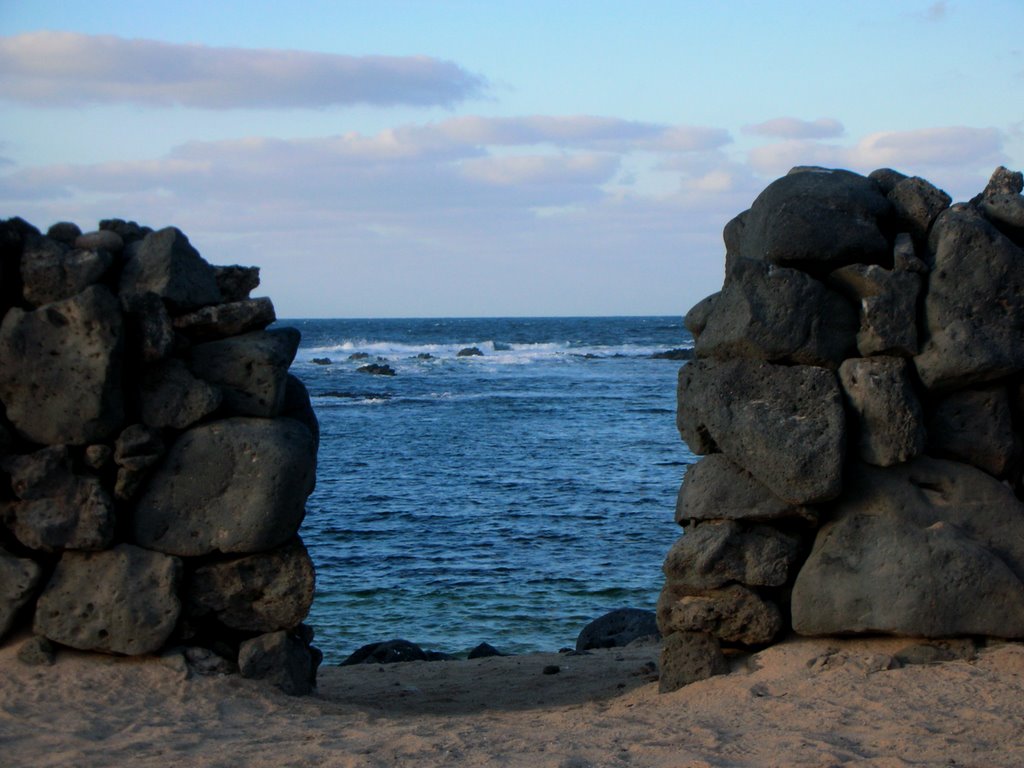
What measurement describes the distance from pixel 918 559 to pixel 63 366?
629 cm

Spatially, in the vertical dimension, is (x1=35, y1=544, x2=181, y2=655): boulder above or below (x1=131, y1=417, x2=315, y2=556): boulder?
below

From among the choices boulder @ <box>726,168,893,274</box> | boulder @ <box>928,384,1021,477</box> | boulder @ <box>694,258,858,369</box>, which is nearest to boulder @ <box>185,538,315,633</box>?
boulder @ <box>694,258,858,369</box>

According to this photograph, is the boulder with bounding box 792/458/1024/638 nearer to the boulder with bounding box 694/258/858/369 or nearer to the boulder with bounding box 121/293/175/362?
the boulder with bounding box 694/258/858/369

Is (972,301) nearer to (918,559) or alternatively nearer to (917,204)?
(917,204)

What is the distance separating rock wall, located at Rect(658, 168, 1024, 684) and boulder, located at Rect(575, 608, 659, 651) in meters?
4.14

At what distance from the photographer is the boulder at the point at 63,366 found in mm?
8703

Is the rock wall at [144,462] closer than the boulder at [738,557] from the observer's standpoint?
No

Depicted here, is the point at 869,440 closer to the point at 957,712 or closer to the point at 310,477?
the point at 957,712

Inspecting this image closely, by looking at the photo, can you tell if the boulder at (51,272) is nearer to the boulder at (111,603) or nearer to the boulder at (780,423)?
the boulder at (111,603)

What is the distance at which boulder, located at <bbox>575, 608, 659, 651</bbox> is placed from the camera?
13000mm

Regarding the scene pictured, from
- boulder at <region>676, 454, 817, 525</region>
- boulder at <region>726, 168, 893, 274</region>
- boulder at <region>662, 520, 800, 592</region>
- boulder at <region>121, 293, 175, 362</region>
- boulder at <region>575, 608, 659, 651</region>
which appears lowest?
boulder at <region>575, 608, 659, 651</region>

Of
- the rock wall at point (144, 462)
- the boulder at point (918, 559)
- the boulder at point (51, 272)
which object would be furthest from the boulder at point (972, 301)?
the boulder at point (51, 272)

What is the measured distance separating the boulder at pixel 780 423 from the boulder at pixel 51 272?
4.74 m

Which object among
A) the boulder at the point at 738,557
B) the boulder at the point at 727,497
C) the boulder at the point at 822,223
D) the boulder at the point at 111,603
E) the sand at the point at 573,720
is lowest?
the sand at the point at 573,720
